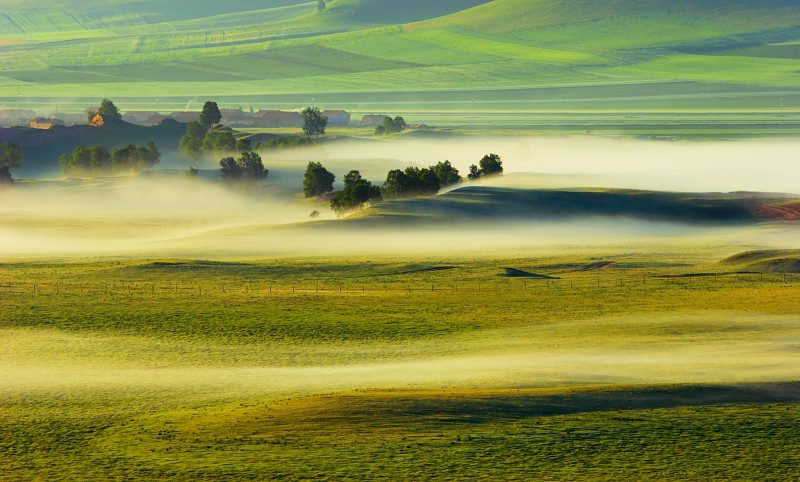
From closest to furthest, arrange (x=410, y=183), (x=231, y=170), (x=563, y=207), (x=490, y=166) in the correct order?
1. (x=563, y=207)
2. (x=410, y=183)
3. (x=490, y=166)
4. (x=231, y=170)

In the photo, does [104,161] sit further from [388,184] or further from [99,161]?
[388,184]

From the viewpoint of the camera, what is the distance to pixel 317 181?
14575cm

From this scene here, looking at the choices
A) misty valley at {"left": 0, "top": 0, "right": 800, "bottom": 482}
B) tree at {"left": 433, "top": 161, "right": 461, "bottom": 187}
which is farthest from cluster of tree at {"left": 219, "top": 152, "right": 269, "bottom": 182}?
misty valley at {"left": 0, "top": 0, "right": 800, "bottom": 482}

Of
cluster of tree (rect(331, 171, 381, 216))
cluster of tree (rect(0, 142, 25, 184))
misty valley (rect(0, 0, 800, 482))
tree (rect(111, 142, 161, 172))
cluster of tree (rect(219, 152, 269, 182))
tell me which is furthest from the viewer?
cluster of tree (rect(0, 142, 25, 184))

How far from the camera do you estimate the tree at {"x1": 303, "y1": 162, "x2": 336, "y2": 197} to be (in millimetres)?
145375

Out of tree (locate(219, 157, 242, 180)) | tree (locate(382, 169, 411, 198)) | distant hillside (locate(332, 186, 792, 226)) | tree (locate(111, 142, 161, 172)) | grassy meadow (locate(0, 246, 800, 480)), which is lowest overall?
grassy meadow (locate(0, 246, 800, 480))

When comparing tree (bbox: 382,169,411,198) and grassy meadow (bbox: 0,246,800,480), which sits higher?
tree (bbox: 382,169,411,198)

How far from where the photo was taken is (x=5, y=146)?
192375mm

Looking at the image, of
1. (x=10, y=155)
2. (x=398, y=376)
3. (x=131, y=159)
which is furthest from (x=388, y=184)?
(x=398, y=376)

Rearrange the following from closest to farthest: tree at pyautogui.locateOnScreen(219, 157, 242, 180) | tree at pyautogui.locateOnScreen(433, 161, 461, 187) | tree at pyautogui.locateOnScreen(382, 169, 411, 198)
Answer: tree at pyautogui.locateOnScreen(382, 169, 411, 198)
tree at pyautogui.locateOnScreen(433, 161, 461, 187)
tree at pyautogui.locateOnScreen(219, 157, 242, 180)

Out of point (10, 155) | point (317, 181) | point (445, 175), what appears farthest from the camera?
point (10, 155)

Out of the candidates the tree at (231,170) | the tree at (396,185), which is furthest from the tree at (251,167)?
the tree at (396,185)

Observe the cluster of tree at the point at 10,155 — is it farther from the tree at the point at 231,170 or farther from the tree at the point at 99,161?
the tree at the point at 231,170

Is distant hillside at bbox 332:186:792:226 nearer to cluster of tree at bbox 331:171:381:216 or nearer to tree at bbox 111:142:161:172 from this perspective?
cluster of tree at bbox 331:171:381:216
